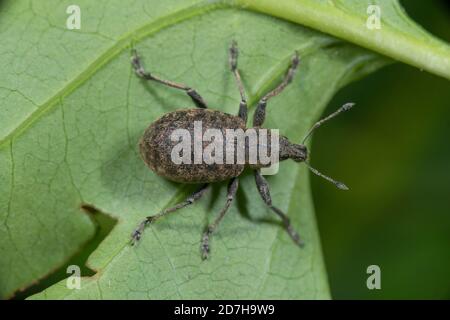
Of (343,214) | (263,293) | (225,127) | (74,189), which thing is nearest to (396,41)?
(225,127)

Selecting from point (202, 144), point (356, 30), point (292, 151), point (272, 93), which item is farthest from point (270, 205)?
point (356, 30)

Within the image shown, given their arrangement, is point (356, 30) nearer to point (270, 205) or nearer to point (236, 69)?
point (236, 69)

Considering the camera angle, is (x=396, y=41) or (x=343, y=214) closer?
(x=396, y=41)

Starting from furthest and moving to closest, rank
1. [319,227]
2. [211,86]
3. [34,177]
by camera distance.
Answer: [319,227], [211,86], [34,177]

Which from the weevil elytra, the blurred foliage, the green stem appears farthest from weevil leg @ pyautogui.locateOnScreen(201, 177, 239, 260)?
the green stem

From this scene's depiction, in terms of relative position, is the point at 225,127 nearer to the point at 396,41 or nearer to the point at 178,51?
the point at 178,51

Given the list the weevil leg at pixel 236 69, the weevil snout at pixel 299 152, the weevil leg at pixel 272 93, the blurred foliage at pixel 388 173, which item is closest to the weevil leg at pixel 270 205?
the weevil snout at pixel 299 152

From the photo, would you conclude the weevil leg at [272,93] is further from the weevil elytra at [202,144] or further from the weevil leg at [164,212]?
the weevil leg at [164,212]
